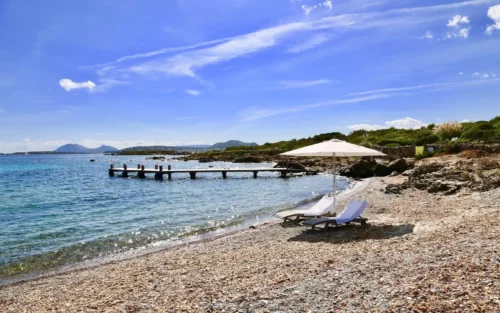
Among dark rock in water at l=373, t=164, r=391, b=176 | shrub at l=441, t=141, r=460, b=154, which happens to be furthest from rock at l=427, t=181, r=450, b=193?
dark rock in water at l=373, t=164, r=391, b=176

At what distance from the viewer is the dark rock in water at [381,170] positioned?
3055 centimetres

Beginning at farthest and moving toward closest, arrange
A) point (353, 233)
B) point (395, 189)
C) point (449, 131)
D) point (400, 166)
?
point (449, 131), point (400, 166), point (395, 189), point (353, 233)

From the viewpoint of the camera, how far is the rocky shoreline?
454 centimetres

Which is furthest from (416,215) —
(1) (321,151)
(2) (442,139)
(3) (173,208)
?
(2) (442,139)

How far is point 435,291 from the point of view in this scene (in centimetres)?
443

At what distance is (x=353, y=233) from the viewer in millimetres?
9500

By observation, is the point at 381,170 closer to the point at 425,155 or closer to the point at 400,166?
the point at 400,166

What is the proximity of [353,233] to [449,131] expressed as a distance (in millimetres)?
30961

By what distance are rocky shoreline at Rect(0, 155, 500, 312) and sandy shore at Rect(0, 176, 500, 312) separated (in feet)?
0.05

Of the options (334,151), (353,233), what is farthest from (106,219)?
(353,233)

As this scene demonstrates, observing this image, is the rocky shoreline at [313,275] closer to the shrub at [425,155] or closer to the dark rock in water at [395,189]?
the dark rock in water at [395,189]

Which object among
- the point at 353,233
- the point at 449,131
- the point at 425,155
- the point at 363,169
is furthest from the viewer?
the point at 449,131

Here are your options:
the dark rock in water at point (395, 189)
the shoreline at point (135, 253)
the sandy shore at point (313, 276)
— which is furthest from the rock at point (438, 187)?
the shoreline at point (135, 253)

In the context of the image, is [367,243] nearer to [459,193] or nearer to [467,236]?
[467,236]
